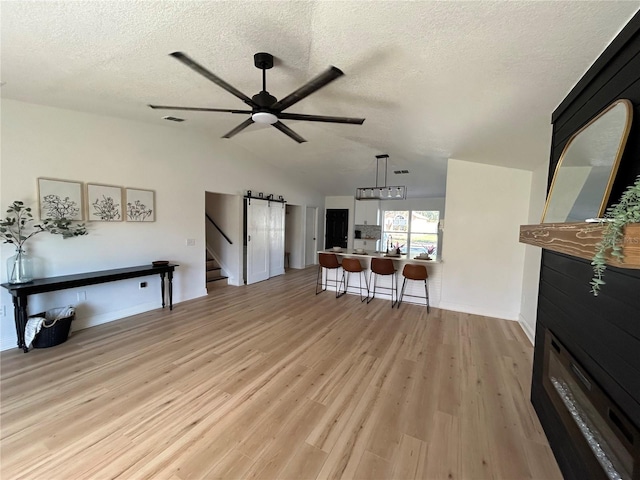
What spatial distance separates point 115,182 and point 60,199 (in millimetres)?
680

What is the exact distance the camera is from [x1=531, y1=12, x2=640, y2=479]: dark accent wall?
42.1 inches

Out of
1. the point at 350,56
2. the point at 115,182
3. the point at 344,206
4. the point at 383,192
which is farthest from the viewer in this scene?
the point at 344,206

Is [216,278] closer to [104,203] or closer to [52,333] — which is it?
[104,203]

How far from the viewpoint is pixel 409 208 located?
8.77m

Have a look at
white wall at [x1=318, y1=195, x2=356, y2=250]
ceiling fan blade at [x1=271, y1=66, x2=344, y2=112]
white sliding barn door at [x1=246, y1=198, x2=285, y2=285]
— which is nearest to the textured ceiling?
ceiling fan blade at [x1=271, y1=66, x2=344, y2=112]

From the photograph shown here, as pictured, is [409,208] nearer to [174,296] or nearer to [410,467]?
[174,296]

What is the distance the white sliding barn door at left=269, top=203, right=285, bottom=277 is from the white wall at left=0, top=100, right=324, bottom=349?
1300 mm

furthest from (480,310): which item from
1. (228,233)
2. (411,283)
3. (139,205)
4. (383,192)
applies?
(139,205)

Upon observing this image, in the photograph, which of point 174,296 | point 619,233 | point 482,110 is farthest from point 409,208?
point 619,233

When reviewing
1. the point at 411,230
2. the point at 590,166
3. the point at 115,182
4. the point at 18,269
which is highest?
the point at 115,182

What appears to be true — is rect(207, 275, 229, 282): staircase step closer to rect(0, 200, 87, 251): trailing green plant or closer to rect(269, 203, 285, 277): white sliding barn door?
rect(269, 203, 285, 277): white sliding barn door

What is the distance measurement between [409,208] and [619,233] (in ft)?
27.2

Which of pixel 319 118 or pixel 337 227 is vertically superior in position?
pixel 319 118

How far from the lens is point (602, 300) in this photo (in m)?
1.27
